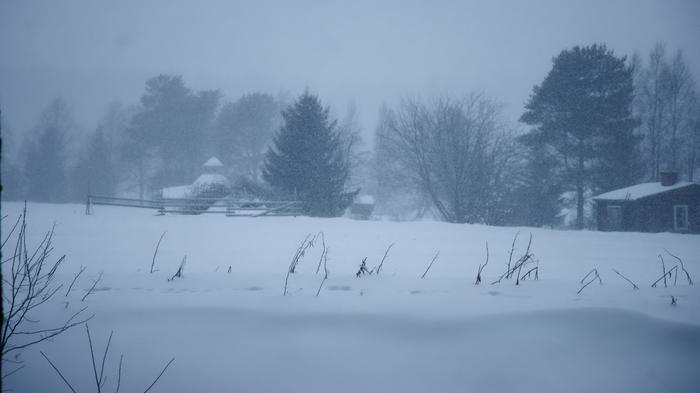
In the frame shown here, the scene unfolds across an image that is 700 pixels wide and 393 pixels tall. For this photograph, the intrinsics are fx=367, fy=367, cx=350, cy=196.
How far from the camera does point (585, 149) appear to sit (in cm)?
2552

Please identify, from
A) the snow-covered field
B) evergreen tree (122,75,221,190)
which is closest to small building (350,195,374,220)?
evergreen tree (122,75,221,190)

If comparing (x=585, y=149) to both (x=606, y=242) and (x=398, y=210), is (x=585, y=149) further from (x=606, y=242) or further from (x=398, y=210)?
(x=398, y=210)

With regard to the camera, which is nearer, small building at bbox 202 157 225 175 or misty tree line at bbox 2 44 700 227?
misty tree line at bbox 2 44 700 227

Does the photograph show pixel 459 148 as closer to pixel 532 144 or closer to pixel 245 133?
pixel 532 144

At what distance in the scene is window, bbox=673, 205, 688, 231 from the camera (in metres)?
20.3

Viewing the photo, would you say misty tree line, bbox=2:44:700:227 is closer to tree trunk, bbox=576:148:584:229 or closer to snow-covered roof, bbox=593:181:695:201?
tree trunk, bbox=576:148:584:229

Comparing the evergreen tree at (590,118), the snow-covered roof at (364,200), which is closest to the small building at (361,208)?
the snow-covered roof at (364,200)

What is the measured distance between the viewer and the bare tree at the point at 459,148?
75.6 feet

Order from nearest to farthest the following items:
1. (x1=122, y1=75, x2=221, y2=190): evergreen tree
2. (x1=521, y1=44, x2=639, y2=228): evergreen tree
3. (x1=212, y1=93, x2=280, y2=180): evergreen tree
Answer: (x1=521, y1=44, x2=639, y2=228): evergreen tree
(x1=122, y1=75, x2=221, y2=190): evergreen tree
(x1=212, y1=93, x2=280, y2=180): evergreen tree

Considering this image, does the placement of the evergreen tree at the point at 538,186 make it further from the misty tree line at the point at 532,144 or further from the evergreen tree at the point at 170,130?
the evergreen tree at the point at 170,130

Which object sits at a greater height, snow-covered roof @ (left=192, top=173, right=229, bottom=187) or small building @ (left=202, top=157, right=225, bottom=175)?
small building @ (left=202, top=157, right=225, bottom=175)

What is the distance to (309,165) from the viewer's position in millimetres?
23875

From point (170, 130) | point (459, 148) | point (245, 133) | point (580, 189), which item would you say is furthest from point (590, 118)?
point (170, 130)

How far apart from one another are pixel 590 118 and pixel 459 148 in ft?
31.8
